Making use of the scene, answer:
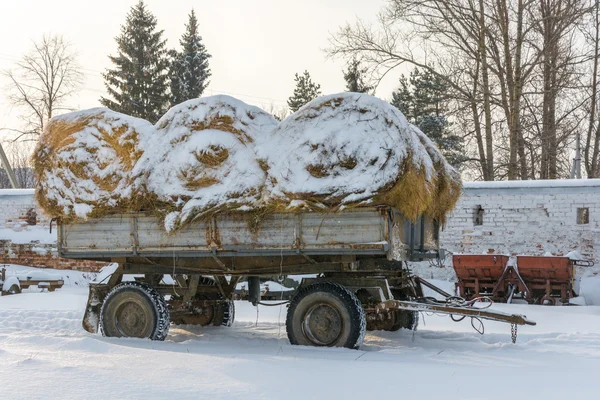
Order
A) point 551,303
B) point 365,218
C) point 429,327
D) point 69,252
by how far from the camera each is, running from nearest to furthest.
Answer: point 365,218, point 69,252, point 429,327, point 551,303

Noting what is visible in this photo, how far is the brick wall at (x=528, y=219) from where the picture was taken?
18.1 meters

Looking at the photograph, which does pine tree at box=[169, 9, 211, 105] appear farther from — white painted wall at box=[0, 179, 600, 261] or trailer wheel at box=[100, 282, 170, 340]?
trailer wheel at box=[100, 282, 170, 340]

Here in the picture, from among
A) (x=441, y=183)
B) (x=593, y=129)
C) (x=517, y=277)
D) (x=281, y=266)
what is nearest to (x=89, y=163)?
(x=281, y=266)

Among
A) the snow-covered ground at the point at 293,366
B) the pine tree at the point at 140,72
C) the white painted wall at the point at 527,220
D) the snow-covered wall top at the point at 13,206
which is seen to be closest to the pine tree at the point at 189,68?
the pine tree at the point at 140,72

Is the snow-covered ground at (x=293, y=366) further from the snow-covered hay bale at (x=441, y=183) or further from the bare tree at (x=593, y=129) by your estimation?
the bare tree at (x=593, y=129)

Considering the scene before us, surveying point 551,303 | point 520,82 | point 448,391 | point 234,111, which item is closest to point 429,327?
point 234,111

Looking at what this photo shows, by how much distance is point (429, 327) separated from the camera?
10.9m

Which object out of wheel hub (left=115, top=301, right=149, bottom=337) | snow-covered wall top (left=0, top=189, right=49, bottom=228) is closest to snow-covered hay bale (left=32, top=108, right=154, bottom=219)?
wheel hub (left=115, top=301, right=149, bottom=337)

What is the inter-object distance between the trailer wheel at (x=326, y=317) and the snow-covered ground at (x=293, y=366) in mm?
205

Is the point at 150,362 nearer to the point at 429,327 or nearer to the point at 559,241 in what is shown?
the point at 429,327

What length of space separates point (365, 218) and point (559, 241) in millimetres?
12095

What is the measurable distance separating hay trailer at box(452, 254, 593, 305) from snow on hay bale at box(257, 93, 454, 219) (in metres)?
9.36

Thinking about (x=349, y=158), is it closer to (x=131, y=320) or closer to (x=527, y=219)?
(x=131, y=320)

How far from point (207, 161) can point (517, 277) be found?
421 inches
